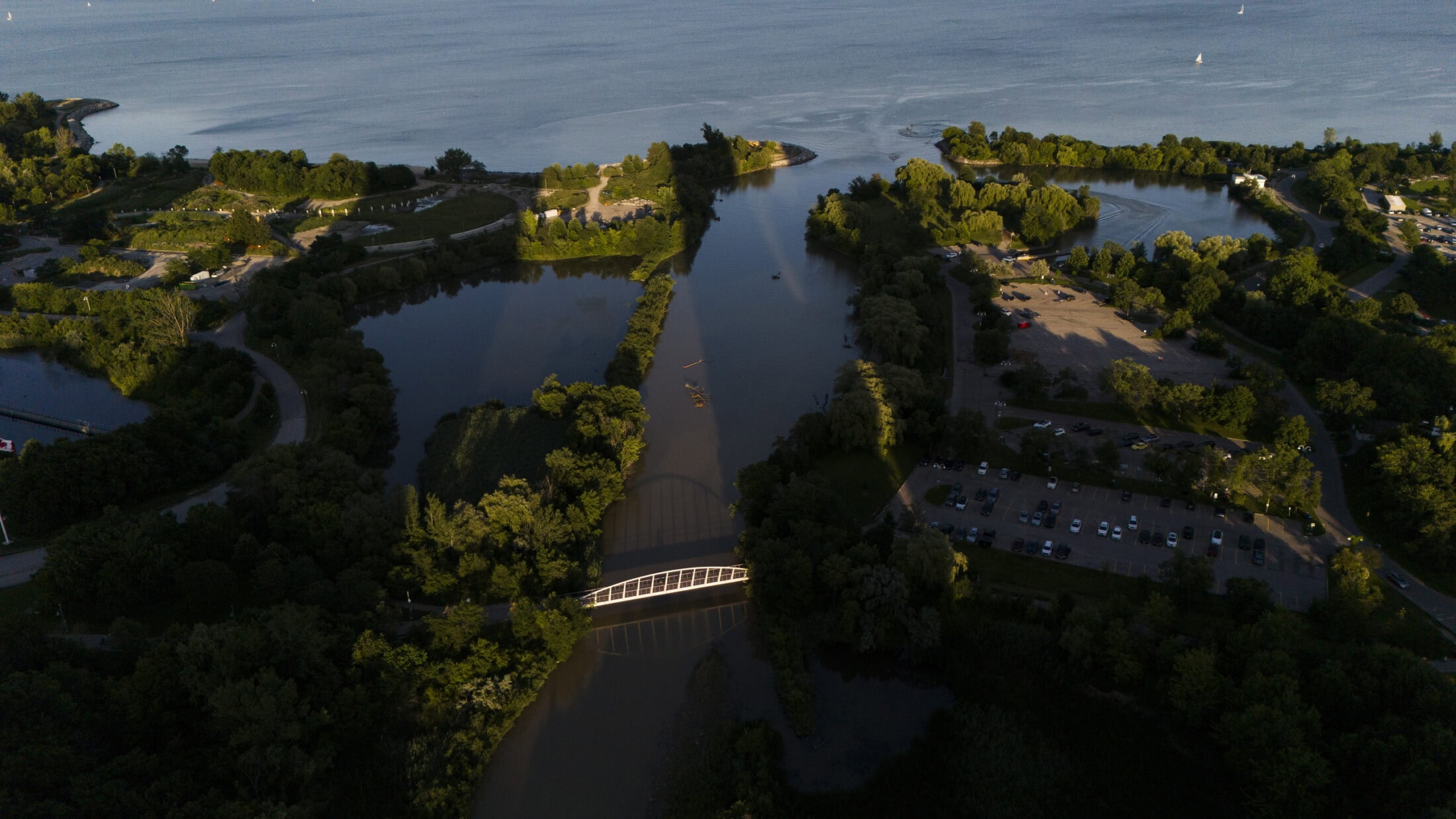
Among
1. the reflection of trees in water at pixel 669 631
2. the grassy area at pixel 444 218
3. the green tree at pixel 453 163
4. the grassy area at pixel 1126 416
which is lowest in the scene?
the reflection of trees in water at pixel 669 631

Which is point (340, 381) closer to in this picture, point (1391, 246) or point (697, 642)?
point (697, 642)

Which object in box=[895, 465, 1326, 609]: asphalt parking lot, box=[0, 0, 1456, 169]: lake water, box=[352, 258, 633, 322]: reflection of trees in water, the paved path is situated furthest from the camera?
box=[0, 0, 1456, 169]: lake water

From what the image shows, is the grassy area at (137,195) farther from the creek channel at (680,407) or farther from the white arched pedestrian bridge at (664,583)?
the white arched pedestrian bridge at (664,583)

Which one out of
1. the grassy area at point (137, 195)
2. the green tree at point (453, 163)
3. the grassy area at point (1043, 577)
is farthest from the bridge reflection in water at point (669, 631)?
the grassy area at point (137, 195)

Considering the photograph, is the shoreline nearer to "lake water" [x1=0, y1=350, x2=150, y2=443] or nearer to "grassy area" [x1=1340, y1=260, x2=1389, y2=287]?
"lake water" [x1=0, y1=350, x2=150, y2=443]

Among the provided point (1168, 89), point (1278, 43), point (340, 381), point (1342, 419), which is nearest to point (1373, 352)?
point (1342, 419)

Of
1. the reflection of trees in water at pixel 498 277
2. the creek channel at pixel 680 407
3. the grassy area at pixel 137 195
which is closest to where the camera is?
the creek channel at pixel 680 407

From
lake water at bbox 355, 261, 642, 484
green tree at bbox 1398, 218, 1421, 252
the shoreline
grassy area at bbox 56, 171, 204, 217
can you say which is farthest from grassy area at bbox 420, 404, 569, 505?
the shoreline
